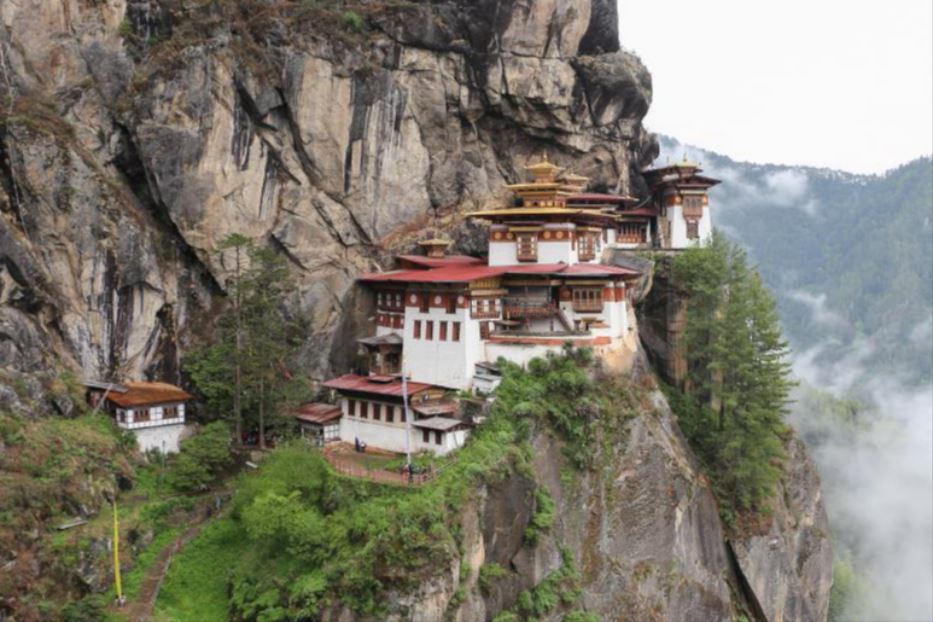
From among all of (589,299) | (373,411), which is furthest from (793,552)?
(373,411)

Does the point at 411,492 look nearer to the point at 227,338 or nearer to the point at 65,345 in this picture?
the point at 227,338

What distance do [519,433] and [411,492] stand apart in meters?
5.33

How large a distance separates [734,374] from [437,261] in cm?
1595

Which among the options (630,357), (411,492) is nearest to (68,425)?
(411,492)

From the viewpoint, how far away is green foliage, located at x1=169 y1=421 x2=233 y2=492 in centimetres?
3372

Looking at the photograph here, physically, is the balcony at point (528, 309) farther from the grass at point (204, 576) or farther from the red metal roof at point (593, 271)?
the grass at point (204, 576)

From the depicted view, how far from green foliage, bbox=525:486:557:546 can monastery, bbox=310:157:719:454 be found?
4.16 metres

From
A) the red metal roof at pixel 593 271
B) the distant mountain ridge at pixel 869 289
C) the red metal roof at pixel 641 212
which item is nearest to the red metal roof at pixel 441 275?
the red metal roof at pixel 593 271

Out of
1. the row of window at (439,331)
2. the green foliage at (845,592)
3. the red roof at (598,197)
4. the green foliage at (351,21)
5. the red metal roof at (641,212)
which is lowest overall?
the green foliage at (845,592)

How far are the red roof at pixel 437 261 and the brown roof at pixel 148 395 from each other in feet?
41.6

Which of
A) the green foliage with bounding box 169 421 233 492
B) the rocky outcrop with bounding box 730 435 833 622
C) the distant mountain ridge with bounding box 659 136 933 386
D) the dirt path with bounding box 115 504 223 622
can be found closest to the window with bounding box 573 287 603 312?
the rocky outcrop with bounding box 730 435 833 622

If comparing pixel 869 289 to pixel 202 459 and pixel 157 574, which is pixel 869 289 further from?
pixel 157 574

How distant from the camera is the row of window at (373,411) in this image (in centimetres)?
3731

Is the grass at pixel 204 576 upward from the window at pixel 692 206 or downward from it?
downward
